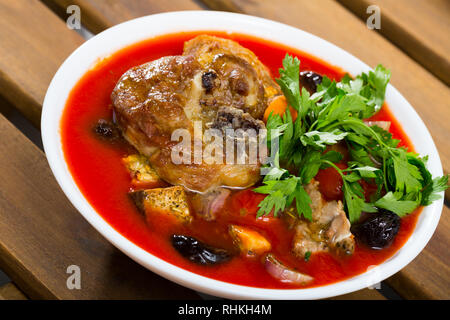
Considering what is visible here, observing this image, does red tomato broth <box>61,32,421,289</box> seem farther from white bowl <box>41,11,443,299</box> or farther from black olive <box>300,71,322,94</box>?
black olive <box>300,71,322,94</box>

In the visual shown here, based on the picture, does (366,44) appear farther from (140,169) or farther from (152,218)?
(152,218)

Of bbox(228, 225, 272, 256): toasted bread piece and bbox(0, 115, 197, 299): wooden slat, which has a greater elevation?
bbox(228, 225, 272, 256): toasted bread piece

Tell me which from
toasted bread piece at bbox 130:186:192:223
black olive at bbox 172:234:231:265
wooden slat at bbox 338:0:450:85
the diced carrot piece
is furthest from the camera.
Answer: wooden slat at bbox 338:0:450:85

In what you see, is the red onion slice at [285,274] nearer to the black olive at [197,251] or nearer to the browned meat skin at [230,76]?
the black olive at [197,251]

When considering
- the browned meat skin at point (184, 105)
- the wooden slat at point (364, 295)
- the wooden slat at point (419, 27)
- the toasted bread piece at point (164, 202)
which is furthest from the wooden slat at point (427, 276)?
the wooden slat at point (419, 27)

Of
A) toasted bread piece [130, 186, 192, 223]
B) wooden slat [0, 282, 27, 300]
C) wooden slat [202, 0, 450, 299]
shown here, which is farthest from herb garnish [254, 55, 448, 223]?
wooden slat [0, 282, 27, 300]
